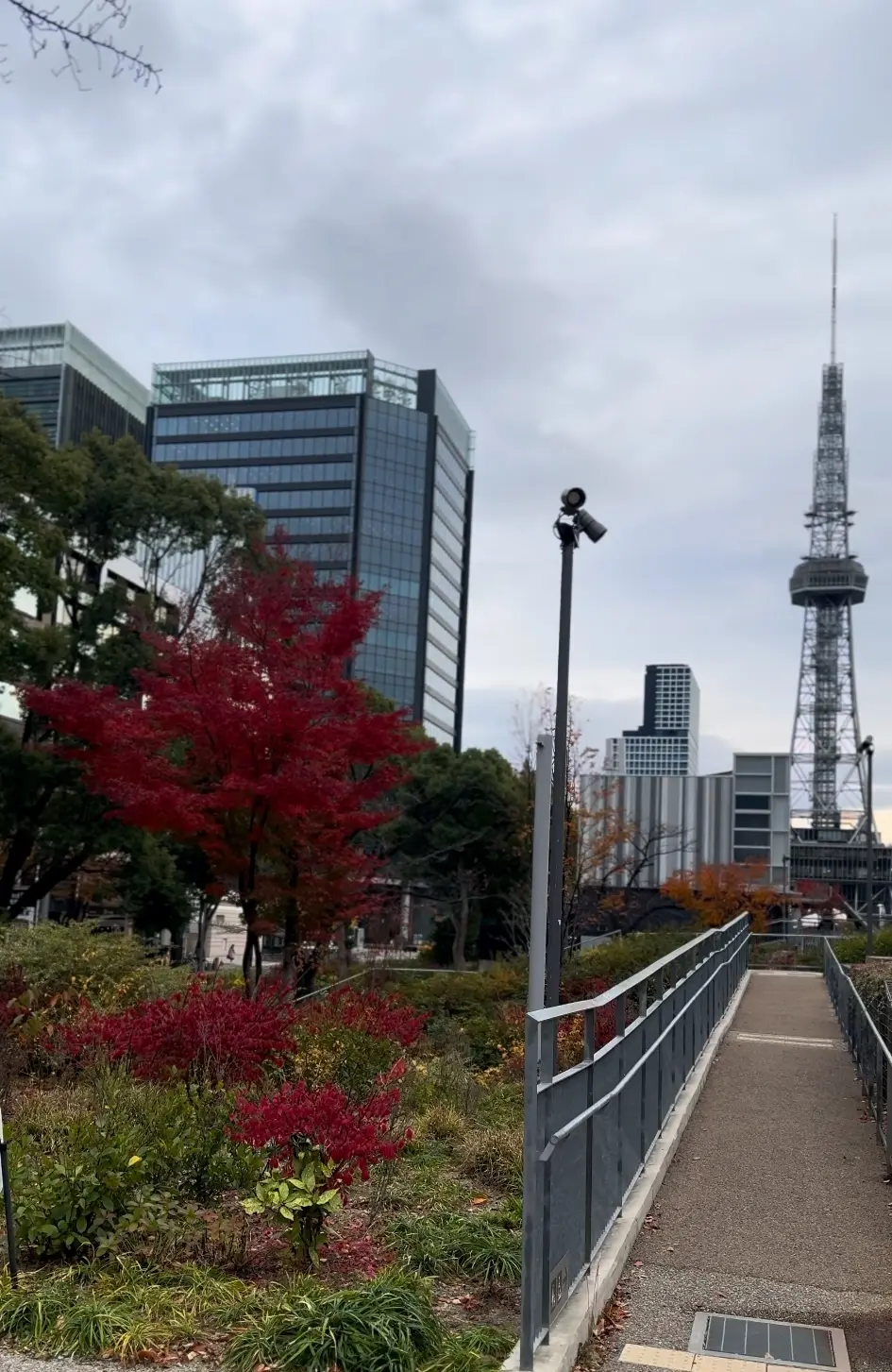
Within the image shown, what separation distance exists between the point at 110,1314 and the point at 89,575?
94.4 ft

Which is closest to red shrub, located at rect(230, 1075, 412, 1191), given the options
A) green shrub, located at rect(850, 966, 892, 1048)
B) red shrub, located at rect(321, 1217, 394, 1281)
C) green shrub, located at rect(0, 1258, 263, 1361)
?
red shrub, located at rect(321, 1217, 394, 1281)

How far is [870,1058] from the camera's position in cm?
1110

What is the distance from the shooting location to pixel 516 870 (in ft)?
149

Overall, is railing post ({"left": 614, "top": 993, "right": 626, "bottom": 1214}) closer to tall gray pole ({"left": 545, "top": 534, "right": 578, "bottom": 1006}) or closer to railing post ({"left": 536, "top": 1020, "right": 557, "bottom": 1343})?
railing post ({"left": 536, "top": 1020, "right": 557, "bottom": 1343})

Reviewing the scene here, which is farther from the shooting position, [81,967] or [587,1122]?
[81,967]

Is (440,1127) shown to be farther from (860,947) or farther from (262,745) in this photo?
(860,947)

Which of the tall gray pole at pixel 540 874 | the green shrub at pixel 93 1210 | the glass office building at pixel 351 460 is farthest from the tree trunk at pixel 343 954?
the glass office building at pixel 351 460

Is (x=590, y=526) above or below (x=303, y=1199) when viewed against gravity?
above

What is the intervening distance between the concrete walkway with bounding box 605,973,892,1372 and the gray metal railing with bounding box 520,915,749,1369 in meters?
0.34

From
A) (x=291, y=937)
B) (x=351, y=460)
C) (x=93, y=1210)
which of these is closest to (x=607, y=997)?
(x=93, y=1210)

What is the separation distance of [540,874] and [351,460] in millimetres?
111198

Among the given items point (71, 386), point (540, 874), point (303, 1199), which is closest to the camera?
point (303, 1199)

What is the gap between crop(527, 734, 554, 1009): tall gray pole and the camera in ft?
26.7

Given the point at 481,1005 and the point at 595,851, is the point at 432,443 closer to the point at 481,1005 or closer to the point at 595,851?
the point at 595,851
